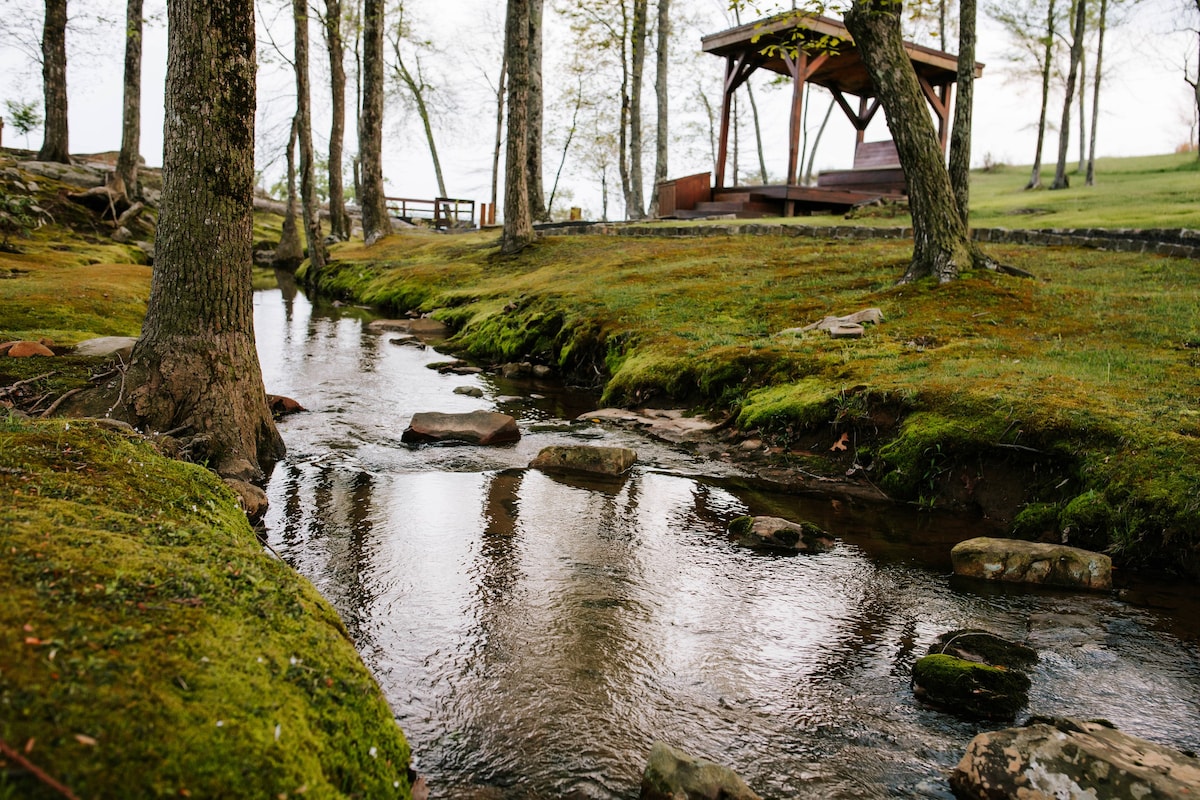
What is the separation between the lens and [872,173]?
84.4 ft

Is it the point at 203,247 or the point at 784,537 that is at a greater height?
the point at 203,247

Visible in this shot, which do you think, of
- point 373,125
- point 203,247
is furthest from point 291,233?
point 203,247

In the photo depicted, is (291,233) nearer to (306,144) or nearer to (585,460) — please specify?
(306,144)

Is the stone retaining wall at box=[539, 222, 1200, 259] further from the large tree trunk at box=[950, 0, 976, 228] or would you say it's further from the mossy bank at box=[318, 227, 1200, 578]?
the large tree trunk at box=[950, 0, 976, 228]

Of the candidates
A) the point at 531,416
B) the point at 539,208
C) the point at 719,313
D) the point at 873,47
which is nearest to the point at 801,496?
the point at 531,416

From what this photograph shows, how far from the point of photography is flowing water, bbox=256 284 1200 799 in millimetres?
3428

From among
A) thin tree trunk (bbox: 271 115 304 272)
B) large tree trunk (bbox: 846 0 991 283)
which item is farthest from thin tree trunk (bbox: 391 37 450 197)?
large tree trunk (bbox: 846 0 991 283)

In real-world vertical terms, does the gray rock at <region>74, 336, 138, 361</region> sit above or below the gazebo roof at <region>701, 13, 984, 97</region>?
below

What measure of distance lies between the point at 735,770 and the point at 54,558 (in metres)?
2.47

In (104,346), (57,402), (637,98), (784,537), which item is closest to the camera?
(784,537)

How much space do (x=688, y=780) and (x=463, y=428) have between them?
596 centimetres

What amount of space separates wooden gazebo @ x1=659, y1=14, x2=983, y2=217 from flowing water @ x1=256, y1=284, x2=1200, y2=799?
717 inches

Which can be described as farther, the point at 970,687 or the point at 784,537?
the point at 784,537

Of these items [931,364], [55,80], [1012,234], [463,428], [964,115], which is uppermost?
[55,80]
